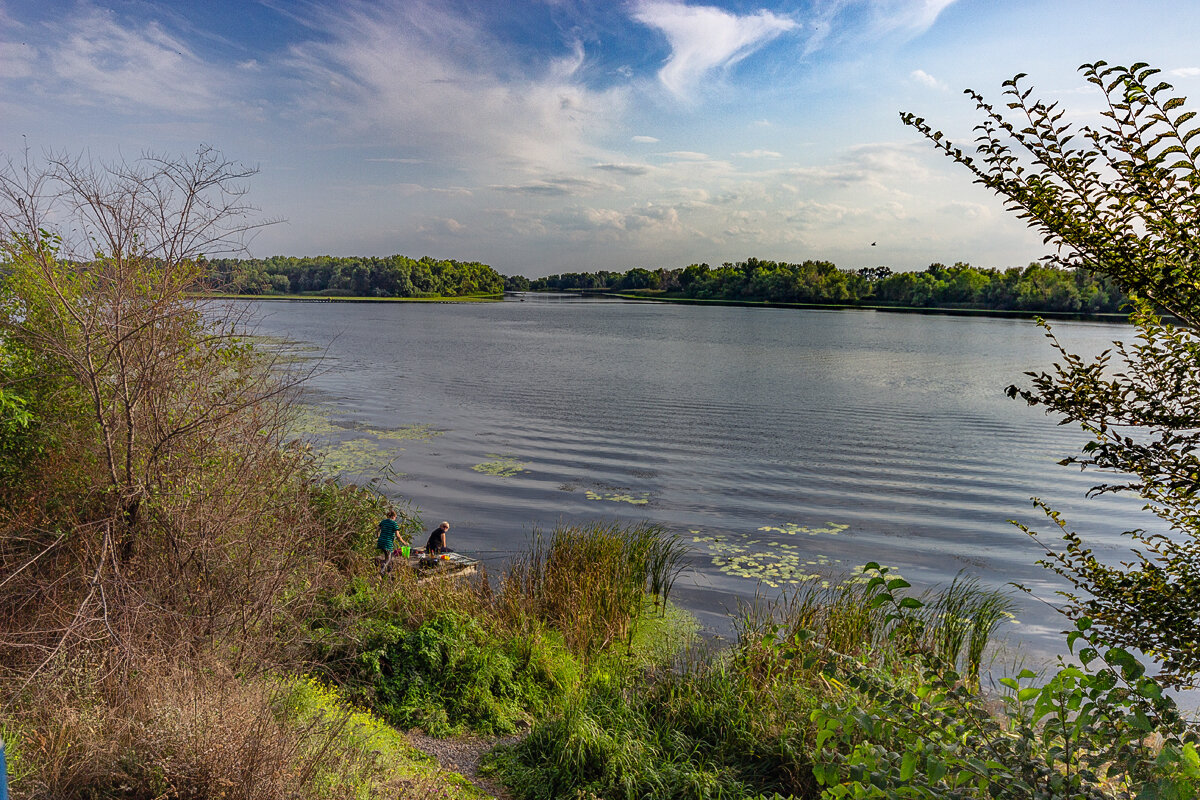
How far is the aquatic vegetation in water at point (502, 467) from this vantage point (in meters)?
20.5

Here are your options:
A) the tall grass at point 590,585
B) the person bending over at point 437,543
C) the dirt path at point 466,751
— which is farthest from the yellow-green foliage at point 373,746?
the person bending over at point 437,543

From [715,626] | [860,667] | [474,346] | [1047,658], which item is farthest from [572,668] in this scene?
[474,346]

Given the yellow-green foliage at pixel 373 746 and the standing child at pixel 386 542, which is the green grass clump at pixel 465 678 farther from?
the standing child at pixel 386 542

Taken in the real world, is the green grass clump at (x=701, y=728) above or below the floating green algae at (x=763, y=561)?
above

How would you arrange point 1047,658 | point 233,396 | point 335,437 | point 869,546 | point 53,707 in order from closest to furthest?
point 53,707, point 233,396, point 1047,658, point 869,546, point 335,437

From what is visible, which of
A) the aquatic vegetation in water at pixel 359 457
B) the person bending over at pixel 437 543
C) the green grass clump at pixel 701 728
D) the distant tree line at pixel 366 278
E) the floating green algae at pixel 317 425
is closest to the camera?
the green grass clump at pixel 701 728

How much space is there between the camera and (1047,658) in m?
10.7

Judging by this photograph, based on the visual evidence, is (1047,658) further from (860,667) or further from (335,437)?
(335,437)

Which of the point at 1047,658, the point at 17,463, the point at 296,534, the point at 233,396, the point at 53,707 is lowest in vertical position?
the point at 1047,658

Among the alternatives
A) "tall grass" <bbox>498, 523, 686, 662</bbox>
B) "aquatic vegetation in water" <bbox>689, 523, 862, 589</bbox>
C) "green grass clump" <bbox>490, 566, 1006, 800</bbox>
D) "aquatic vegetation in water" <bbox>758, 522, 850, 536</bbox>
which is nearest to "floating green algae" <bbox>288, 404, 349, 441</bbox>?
"tall grass" <bbox>498, 523, 686, 662</bbox>

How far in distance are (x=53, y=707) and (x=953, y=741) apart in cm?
704

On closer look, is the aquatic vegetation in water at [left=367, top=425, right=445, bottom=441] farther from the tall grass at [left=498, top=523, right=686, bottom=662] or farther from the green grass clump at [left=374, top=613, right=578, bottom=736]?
the green grass clump at [left=374, top=613, right=578, bottom=736]

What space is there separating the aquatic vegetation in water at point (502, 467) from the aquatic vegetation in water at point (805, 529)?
7803 millimetres

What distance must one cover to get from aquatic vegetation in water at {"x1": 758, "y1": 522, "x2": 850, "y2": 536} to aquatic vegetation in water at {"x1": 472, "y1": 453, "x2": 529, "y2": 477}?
7803 millimetres
